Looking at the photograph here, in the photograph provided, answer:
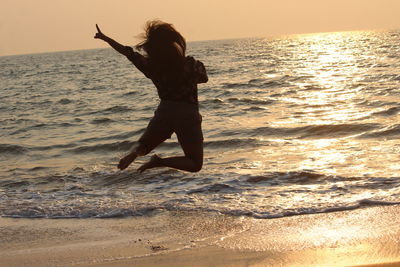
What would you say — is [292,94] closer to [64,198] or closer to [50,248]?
[64,198]

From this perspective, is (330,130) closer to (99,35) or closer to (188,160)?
Result: (188,160)

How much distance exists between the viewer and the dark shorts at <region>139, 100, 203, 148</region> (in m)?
5.75

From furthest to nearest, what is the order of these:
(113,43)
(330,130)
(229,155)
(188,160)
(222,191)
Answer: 1. (330,130)
2. (229,155)
3. (222,191)
4. (188,160)
5. (113,43)

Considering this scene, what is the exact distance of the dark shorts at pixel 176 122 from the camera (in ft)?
18.9

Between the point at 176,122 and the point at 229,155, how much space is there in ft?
24.7

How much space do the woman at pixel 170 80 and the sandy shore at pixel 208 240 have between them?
38.5 inches

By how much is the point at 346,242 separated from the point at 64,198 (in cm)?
533

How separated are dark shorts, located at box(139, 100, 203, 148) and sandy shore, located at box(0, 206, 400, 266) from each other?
3.83 ft

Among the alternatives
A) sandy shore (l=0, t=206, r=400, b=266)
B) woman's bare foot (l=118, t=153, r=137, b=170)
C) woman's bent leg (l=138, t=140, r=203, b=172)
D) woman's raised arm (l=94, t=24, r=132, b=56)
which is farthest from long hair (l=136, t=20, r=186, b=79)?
sandy shore (l=0, t=206, r=400, b=266)

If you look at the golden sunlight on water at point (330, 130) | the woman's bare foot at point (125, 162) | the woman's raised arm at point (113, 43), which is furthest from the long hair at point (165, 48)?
the golden sunlight on water at point (330, 130)

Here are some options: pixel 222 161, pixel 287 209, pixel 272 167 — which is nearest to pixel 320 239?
pixel 287 209

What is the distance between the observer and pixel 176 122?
18.9 ft

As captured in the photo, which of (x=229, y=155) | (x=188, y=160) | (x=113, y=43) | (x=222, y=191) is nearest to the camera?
(x=113, y=43)

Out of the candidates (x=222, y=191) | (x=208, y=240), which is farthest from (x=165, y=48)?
(x=222, y=191)
